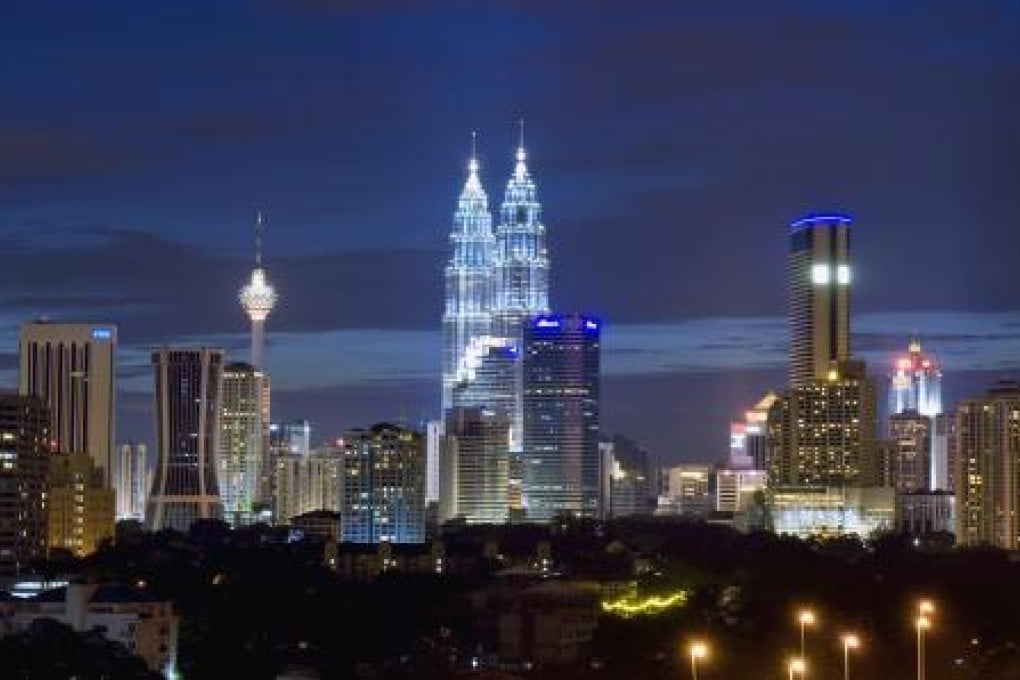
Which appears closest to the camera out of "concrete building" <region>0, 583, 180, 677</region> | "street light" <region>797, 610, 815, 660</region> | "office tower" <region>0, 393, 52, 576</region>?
"street light" <region>797, 610, 815, 660</region>

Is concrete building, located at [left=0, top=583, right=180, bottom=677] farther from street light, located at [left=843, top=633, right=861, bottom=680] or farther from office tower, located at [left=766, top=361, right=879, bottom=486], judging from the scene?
office tower, located at [left=766, top=361, right=879, bottom=486]

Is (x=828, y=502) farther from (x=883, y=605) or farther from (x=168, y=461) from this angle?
(x=883, y=605)

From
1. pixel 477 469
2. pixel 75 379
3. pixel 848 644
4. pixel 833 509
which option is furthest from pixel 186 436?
pixel 848 644

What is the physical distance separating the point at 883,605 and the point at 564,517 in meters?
48.3

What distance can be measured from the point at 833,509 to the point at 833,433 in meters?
3.30

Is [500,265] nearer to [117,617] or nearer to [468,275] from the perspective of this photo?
[468,275]

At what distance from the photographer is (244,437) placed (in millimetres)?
97875

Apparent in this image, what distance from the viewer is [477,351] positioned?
109m

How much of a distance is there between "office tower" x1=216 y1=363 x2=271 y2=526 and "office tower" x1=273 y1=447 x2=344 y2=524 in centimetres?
187

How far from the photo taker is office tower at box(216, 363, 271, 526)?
316 ft

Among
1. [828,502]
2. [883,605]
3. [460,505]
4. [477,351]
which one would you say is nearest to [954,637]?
[883,605]

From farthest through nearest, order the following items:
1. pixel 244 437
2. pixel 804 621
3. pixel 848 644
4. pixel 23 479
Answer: pixel 244 437
pixel 23 479
pixel 804 621
pixel 848 644

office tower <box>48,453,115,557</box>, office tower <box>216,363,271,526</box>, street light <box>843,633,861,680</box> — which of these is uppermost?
office tower <box>216,363,271,526</box>

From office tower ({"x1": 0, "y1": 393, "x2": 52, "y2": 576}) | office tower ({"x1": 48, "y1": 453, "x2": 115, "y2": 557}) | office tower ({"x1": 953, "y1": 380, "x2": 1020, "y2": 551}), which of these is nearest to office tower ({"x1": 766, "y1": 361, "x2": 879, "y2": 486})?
office tower ({"x1": 953, "y1": 380, "x2": 1020, "y2": 551})
